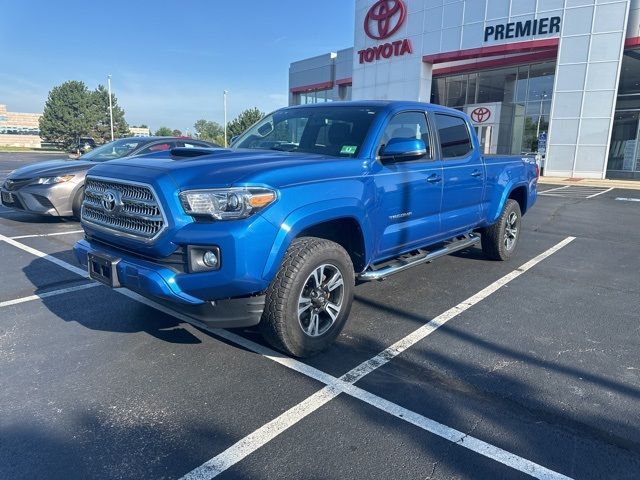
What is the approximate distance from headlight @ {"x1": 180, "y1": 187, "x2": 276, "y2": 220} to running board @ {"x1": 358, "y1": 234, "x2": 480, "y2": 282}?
134cm

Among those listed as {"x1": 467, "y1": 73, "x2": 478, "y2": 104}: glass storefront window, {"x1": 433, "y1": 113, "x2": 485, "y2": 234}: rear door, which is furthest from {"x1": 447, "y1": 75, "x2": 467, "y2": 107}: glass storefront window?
{"x1": 433, "y1": 113, "x2": 485, "y2": 234}: rear door

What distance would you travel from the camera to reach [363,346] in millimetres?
3736

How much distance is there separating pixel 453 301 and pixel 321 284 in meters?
1.91

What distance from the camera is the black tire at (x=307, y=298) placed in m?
3.18

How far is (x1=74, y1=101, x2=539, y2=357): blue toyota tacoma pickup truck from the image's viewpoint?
2.96m

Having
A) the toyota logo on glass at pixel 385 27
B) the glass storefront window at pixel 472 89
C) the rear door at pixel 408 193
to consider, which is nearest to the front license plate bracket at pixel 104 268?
the rear door at pixel 408 193

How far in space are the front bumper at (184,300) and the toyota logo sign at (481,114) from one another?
24.4 meters

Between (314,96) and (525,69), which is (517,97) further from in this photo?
(314,96)

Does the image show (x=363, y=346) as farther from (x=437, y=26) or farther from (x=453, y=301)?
(x=437, y=26)

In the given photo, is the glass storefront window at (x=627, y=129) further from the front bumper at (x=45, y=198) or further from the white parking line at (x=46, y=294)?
the white parking line at (x=46, y=294)

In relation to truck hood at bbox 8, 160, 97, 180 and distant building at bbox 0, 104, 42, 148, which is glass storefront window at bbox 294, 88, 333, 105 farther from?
distant building at bbox 0, 104, 42, 148

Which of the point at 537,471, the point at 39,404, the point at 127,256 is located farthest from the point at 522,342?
the point at 39,404

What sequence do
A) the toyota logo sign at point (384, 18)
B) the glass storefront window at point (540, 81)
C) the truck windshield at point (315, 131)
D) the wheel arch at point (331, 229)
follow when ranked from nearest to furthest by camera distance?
the wheel arch at point (331, 229) → the truck windshield at point (315, 131) → the glass storefront window at point (540, 81) → the toyota logo sign at point (384, 18)

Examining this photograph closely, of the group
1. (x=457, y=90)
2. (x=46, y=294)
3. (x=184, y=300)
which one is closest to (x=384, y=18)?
(x=457, y=90)
